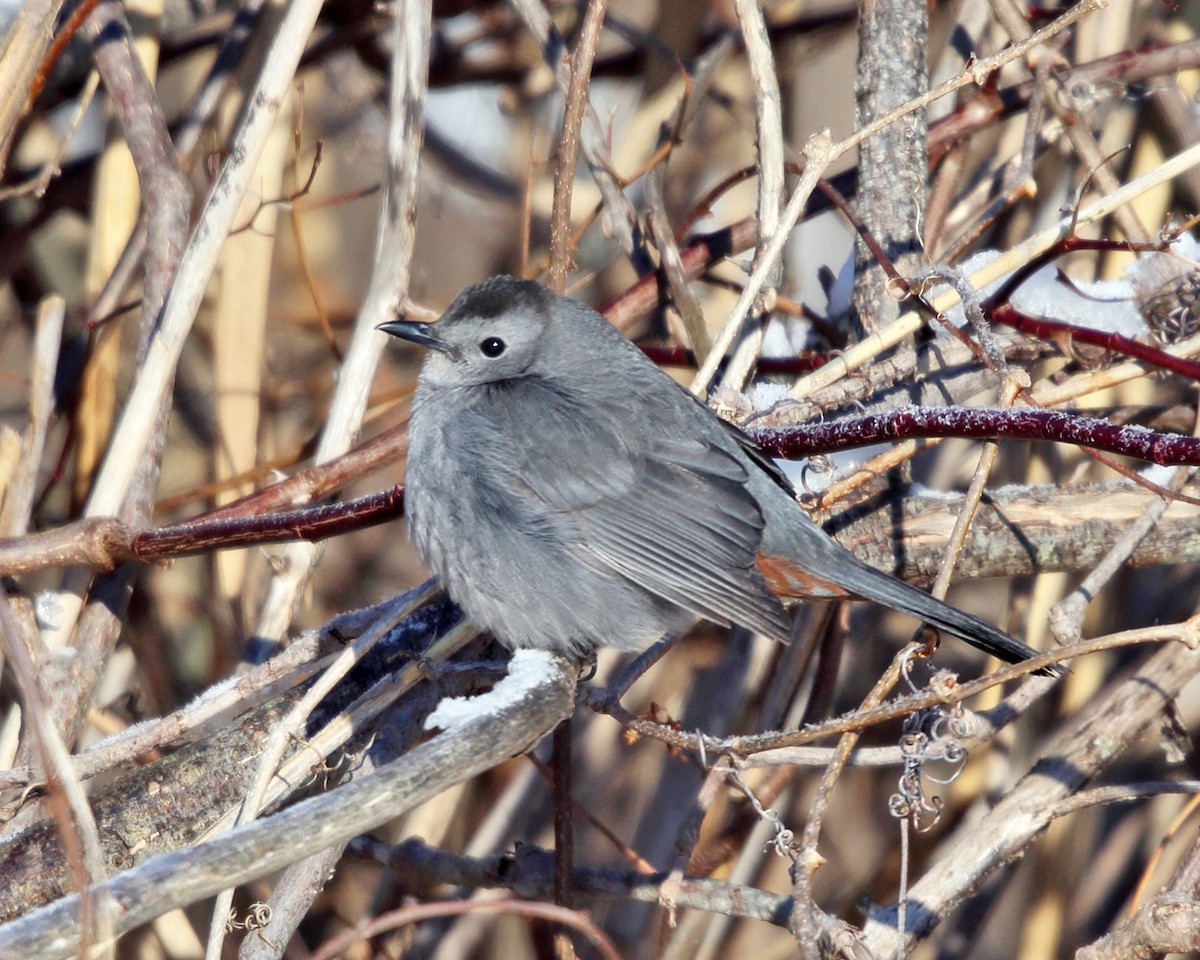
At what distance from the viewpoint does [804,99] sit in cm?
507

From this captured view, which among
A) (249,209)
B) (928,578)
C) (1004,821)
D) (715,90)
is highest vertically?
(715,90)

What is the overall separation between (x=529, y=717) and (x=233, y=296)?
7.83 feet

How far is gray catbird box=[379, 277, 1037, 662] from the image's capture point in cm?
287

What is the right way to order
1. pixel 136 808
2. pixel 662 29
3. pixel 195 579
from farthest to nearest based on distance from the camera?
pixel 662 29 → pixel 195 579 → pixel 136 808

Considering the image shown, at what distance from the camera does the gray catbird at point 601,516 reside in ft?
9.43

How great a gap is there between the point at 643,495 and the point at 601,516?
0.13 meters

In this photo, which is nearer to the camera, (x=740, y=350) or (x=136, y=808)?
(x=136, y=808)

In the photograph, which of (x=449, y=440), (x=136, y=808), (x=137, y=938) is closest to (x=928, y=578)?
(x=449, y=440)

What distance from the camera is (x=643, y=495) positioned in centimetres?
306

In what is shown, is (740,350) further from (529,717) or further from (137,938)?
(137,938)

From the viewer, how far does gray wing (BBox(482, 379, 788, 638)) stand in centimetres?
293

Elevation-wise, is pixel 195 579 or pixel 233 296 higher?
pixel 233 296

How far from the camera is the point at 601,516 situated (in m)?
3.01

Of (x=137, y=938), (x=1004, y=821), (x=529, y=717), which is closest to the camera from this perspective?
(x=529, y=717)
